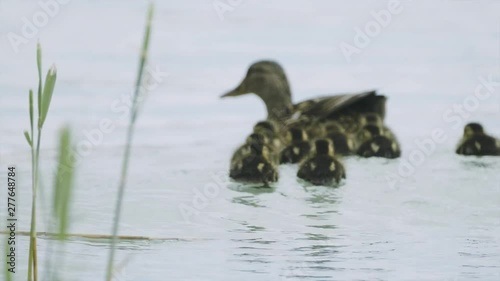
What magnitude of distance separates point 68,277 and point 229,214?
1192mm

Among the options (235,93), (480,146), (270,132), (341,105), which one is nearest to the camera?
(480,146)

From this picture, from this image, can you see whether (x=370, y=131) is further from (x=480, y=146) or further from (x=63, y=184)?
(x=63, y=184)

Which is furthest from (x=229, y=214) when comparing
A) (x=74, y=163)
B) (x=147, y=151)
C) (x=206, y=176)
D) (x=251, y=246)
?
(x=74, y=163)

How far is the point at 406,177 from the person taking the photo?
4828 millimetres

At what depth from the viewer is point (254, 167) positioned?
462cm

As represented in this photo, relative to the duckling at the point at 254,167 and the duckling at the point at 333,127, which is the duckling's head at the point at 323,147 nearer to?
the duckling at the point at 254,167

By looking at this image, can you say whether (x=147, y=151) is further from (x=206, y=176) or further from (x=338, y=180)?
(x=338, y=180)

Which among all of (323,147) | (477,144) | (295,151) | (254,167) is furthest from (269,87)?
(254,167)

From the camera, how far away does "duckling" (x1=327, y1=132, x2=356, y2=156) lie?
18.1ft

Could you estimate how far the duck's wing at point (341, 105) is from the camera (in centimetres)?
600

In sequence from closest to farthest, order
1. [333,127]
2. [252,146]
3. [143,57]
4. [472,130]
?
[143,57], [252,146], [472,130], [333,127]

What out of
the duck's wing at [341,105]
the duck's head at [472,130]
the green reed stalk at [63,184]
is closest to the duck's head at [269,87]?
the duck's wing at [341,105]

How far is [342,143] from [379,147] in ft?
1.03

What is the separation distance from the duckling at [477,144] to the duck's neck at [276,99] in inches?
58.8
